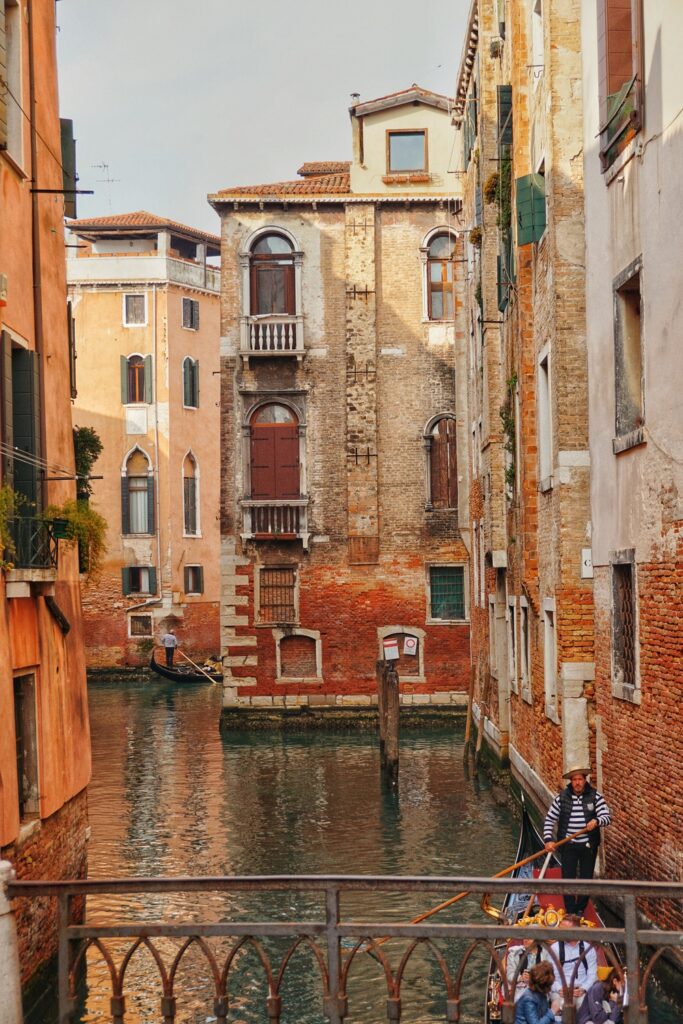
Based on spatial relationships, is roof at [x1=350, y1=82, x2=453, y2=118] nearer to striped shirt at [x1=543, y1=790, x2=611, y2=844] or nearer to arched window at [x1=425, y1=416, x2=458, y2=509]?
arched window at [x1=425, y1=416, x2=458, y2=509]

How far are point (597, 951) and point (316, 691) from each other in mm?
17220

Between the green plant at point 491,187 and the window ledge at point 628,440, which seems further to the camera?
the green plant at point 491,187

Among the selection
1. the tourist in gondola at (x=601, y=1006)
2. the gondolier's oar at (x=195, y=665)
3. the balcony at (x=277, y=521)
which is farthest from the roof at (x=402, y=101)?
the tourist in gondola at (x=601, y=1006)

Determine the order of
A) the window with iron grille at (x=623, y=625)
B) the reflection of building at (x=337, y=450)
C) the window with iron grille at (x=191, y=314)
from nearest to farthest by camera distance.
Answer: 1. the window with iron grille at (x=623, y=625)
2. the reflection of building at (x=337, y=450)
3. the window with iron grille at (x=191, y=314)

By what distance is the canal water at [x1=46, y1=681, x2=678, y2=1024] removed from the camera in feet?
31.2

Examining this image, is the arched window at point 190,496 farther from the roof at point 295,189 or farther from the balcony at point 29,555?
the balcony at point 29,555

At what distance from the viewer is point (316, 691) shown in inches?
973

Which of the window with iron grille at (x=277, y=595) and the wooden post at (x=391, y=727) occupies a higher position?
the window with iron grille at (x=277, y=595)

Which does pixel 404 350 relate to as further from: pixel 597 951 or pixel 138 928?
pixel 138 928

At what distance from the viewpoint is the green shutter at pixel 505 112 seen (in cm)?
1438

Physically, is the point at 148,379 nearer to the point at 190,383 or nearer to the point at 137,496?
the point at 190,383

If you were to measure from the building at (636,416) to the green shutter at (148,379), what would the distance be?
981 inches

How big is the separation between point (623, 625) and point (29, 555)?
403 cm

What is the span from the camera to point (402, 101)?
2522cm
